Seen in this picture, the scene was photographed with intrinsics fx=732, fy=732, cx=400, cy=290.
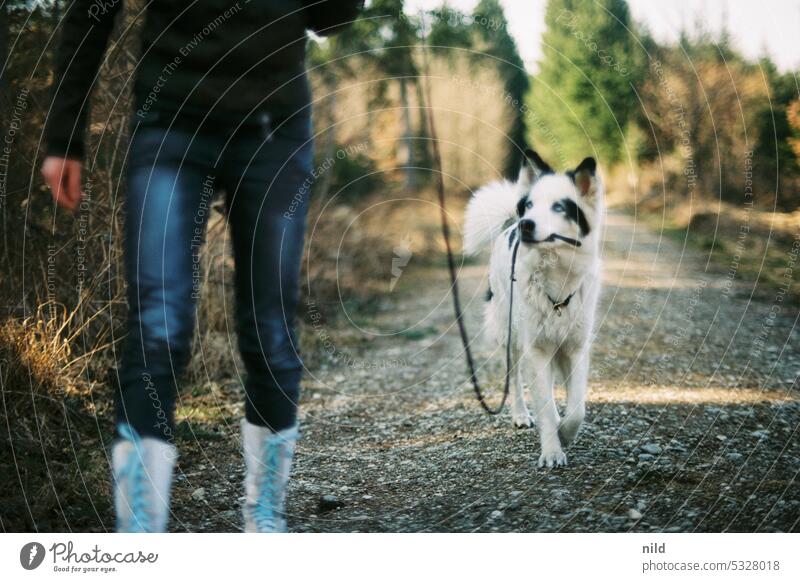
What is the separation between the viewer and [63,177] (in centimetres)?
188

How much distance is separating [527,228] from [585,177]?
0.33 metres

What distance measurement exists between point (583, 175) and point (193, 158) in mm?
1722

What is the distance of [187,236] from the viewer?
186 centimetres

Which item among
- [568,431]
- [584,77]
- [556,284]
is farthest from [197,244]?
[584,77]

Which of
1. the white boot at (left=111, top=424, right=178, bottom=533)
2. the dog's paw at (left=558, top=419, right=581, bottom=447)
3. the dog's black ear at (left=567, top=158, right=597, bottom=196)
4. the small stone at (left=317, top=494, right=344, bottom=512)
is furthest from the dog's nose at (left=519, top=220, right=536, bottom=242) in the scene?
the white boot at (left=111, top=424, right=178, bottom=533)

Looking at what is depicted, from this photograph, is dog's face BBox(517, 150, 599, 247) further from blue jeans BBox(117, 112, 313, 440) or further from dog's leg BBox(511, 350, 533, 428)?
blue jeans BBox(117, 112, 313, 440)

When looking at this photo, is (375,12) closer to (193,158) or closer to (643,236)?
(193,158)

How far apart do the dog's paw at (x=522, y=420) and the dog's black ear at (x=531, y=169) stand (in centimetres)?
→ 115

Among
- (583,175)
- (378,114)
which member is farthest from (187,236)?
(378,114)

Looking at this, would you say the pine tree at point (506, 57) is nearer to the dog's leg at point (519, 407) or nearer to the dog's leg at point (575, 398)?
the dog's leg at point (575, 398)

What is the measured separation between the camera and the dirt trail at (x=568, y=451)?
8.50 ft

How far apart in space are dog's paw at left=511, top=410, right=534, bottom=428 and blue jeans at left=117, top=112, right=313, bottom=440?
1768 millimetres
